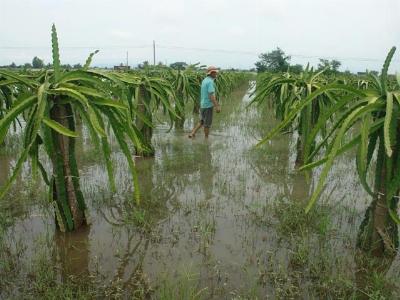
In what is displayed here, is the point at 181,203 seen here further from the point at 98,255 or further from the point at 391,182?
the point at 391,182

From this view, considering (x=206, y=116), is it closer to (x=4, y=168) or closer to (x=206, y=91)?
(x=206, y=91)

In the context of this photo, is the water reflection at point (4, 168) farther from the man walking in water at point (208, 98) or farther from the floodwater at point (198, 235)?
the man walking in water at point (208, 98)

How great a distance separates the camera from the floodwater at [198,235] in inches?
107

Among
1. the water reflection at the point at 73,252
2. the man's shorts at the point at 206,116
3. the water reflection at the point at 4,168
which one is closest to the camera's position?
the water reflection at the point at 73,252

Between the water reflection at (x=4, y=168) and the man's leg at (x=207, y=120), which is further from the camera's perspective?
the man's leg at (x=207, y=120)

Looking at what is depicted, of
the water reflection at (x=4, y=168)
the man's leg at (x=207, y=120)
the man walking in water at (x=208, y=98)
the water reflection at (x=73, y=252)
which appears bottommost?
the water reflection at (x=73, y=252)

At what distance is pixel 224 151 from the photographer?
6637 mm

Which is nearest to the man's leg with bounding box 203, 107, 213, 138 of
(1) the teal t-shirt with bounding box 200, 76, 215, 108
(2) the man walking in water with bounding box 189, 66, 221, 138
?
(2) the man walking in water with bounding box 189, 66, 221, 138

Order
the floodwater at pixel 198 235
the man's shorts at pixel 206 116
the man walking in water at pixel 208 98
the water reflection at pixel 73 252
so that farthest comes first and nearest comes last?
1. the man's shorts at pixel 206 116
2. the man walking in water at pixel 208 98
3. the water reflection at pixel 73 252
4. the floodwater at pixel 198 235

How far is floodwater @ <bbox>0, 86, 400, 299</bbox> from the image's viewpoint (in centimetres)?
271

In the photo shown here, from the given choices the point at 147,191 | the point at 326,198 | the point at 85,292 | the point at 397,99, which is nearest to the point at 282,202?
the point at 326,198

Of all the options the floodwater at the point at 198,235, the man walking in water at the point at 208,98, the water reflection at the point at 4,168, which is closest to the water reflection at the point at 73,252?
the floodwater at the point at 198,235

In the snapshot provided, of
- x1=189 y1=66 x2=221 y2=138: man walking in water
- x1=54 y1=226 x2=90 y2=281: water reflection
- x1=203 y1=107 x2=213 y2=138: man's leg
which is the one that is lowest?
x1=54 y1=226 x2=90 y2=281: water reflection

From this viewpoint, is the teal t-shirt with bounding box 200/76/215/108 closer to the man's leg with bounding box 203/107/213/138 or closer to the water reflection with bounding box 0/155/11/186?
the man's leg with bounding box 203/107/213/138
